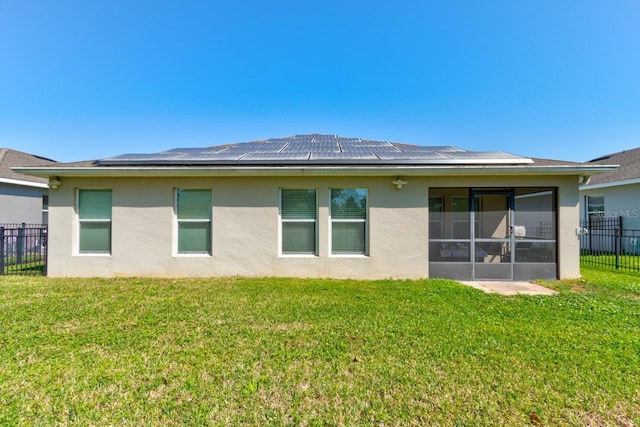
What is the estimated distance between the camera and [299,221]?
24.9 feet

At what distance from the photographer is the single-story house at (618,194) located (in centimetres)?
1287

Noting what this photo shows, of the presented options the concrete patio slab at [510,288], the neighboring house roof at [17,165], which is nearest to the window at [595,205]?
the concrete patio slab at [510,288]

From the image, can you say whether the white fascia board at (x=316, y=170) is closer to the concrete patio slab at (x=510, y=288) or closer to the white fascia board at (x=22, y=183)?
the concrete patio slab at (x=510, y=288)

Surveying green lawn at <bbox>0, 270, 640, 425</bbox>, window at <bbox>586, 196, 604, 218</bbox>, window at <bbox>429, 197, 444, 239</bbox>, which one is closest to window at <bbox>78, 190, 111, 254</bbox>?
green lawn at <bbox>0, 270, 640, 425</bbox>

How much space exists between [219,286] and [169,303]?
4.21 feet

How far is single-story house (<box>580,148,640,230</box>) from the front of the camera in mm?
12867

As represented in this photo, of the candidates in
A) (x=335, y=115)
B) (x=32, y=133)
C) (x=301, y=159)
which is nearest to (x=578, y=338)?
(x=301, y=159)

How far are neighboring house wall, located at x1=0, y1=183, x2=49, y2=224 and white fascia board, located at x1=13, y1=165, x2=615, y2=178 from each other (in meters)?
9.17

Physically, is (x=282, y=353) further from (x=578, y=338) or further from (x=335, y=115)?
(x=335, y=115)

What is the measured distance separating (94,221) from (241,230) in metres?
4.10

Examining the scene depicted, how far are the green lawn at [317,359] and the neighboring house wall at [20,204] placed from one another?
1151cm

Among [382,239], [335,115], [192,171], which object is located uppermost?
[335,115]

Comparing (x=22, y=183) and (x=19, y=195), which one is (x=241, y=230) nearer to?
(x=22, y=183)

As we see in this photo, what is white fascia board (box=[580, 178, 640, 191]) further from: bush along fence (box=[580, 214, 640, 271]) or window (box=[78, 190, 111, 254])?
window (box=[78, 190, 111, 254])
